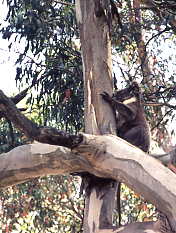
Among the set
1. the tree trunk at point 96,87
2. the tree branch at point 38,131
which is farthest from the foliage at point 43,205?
the tree branch at point 38,131

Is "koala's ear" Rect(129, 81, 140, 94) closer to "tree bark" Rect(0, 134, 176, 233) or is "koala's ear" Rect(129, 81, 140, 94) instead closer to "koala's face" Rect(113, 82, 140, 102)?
"koala's face" Rect(113, 82, 140, 102)

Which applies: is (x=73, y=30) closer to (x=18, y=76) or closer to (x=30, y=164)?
(x=18, y=76)

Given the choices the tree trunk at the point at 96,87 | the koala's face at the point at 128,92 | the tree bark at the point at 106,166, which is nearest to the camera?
the tree bark at the point at 106,166

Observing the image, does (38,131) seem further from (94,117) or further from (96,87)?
(96,87)

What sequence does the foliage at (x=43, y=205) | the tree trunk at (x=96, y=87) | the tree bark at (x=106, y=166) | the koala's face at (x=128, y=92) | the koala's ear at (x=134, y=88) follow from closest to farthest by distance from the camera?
the tree bark at (x=106, y=166) < the tree trunk at (x=96, y=87) < the koala's face at (x=128, y=92) < the koala's ear at (x=134, y=88) < the foliage at (x=43, y=205)

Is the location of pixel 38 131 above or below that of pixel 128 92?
below

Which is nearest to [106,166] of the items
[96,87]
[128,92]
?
[96,87]

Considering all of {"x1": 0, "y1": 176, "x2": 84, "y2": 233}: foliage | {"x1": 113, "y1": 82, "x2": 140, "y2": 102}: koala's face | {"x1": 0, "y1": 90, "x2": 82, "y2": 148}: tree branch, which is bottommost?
{"x1": 0, "y1": 176, "x2": 84, "y2": 233}: foliage

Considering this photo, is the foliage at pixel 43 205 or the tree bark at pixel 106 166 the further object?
the foliage at pixel 43 205

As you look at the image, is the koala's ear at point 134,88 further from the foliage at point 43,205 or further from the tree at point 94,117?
the foliage at point 43,205

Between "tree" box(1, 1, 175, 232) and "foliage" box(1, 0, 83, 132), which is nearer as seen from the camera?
"tree" box(1, 1, 175, 232)

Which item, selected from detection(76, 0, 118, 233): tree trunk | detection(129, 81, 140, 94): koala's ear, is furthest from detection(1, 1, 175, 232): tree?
detection(129, 81, 140, 94): koala's ear

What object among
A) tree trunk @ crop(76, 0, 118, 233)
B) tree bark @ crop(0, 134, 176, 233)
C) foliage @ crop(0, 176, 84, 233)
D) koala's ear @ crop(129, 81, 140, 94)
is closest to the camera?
tree bark @ crop(0, 134, 176, 233)

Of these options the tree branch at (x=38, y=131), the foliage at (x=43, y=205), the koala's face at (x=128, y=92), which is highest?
the koala's face at (x=128, y=92)
